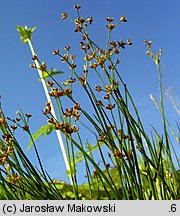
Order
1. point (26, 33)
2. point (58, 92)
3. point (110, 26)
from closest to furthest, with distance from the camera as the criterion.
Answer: point (58, 92) < point (110, 26) < point (26, 33)

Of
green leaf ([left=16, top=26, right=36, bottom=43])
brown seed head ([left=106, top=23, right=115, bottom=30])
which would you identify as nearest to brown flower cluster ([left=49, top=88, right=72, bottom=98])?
brown seed head ([left=106, top=23, right=115, bottom=30])

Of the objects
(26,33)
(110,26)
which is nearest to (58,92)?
(110,26)

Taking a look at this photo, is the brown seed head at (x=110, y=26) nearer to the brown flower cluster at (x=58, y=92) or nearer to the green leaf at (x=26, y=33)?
the brown flower cluster at (x=58, y=92)

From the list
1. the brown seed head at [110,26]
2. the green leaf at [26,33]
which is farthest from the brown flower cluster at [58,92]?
the green leaf at [26,33]

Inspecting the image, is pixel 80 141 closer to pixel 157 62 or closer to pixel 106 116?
pixel 106 116

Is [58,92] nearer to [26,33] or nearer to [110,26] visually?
[110,26]

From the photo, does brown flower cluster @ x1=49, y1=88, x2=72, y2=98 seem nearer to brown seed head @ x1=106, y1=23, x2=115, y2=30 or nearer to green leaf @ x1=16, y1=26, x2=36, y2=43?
brown seed head @ x1=106, y1=23, x2=115, y2=30

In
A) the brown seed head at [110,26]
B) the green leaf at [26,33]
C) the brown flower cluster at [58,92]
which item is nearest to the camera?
the brown flower cluster at [58,92]

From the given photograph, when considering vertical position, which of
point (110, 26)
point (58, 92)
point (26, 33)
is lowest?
point (58, 92)

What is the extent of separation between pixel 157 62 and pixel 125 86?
0.72ft

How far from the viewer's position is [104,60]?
4.24ft

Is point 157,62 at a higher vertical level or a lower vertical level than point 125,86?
higher

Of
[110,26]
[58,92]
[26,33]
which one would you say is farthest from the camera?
[26,33]
